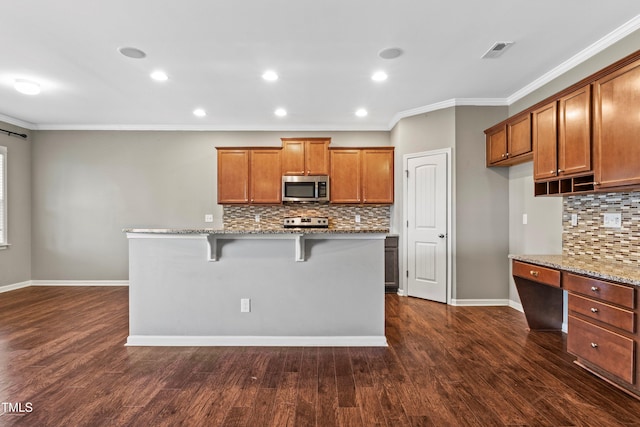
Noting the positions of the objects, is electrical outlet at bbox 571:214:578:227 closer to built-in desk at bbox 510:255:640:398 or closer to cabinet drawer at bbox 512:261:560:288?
built-in desk at bbox 510:255:640:398

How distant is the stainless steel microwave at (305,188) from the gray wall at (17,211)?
4300mm

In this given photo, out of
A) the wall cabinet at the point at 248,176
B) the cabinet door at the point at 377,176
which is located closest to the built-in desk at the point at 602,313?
the cabinet door at the point at 377,176

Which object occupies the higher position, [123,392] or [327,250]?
[327,250]

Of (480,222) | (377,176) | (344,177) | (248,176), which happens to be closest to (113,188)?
(248,176)

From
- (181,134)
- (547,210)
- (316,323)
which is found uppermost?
(181,134)

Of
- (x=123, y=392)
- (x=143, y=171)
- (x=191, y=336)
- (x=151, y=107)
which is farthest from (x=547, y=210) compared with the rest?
(x=143, y=171)

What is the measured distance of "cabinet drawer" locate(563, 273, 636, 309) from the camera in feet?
6.55

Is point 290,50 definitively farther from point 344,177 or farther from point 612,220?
point 612,220

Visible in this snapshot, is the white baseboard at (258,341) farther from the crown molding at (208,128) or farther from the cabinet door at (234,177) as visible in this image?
the crown molding at (208,128)

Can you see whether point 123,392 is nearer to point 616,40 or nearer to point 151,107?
point 151,107

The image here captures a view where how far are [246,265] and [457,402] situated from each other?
1913 millimetres

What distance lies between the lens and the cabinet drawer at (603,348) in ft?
6.55

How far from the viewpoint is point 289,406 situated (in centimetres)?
195

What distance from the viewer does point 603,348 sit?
2170 mm
